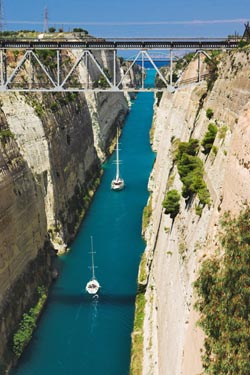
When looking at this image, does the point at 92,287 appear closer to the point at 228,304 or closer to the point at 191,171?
the point at 191,171

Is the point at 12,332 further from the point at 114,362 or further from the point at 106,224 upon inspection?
the point at 106,224

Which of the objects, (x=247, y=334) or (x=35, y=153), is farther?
(x=35, y=153)

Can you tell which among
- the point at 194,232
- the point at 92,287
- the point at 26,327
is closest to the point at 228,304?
the point at 194,232

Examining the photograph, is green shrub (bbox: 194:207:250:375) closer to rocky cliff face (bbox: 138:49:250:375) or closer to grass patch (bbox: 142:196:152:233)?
rocky cliff face (bbox: 138:49:250:375)

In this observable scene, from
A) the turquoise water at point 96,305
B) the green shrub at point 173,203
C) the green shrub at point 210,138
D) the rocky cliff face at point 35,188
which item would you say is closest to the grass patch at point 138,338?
the turquoise water at point 96,305

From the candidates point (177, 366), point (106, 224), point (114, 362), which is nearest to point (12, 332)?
point (114, 362)

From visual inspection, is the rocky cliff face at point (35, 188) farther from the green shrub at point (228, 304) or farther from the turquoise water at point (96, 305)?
the green shrub at point (228, 304)
